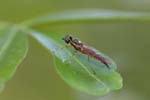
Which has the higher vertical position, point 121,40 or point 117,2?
point 117,2

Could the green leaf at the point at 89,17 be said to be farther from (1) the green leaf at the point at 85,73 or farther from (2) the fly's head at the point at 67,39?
(1) the green leaf at the point at 85,73

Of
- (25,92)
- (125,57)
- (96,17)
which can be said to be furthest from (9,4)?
(96,17)

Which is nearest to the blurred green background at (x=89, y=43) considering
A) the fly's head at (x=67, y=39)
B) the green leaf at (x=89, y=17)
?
the green leaf at (x=89, y=17)

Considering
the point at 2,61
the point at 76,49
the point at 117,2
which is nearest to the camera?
the point at 2,61

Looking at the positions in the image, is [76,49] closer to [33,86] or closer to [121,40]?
[33,86]

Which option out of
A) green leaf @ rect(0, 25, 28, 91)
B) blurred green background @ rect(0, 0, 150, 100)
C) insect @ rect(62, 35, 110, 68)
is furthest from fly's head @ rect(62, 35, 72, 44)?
blurred green background @ rect(0, 0, 150, 100)

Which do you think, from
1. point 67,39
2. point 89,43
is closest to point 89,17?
point 67,39

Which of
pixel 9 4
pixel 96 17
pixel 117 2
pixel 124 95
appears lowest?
pixel 96 17
